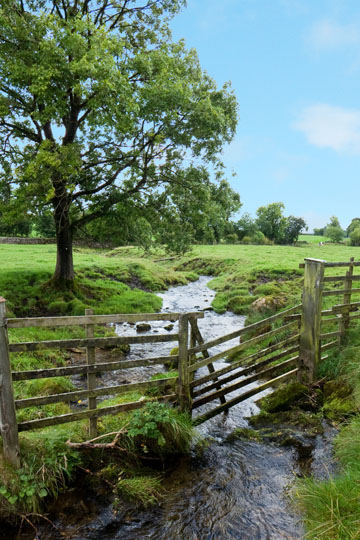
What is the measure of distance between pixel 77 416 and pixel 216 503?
245 centimetres

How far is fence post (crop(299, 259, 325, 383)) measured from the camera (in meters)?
8.59

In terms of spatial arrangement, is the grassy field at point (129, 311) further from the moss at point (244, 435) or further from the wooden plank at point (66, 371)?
the moss at point (244, 435)

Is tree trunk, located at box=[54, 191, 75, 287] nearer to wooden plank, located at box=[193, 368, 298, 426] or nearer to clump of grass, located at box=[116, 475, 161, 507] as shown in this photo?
wooden plank, located at box=[193, 368, 298, 426]

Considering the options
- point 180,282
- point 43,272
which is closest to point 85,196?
point 43,272

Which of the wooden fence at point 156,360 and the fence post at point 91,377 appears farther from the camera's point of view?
the fence post at point 91,377

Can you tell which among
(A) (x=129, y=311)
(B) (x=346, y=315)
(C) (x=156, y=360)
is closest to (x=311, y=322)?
(B) (x=346, y=315)

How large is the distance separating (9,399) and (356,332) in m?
8.53

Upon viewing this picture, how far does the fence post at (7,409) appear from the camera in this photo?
4.80 m

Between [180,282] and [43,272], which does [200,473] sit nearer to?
[43,272]

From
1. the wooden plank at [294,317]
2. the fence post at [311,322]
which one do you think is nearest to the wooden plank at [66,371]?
the wooden plank at [294,317]

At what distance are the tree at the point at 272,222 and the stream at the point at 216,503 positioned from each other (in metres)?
83.6

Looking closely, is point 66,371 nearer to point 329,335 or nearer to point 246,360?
point 246,360

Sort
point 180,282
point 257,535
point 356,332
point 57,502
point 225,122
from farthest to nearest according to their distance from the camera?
point 180,282 → point 225,122 → point 356,332 → point 57,502 → point 257,535

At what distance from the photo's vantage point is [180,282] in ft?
99.7
